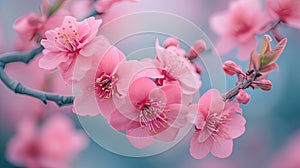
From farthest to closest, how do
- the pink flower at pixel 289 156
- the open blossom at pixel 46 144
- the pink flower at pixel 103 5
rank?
the pink flower at pixel 289 156 < the open blossom at pixel 46 144 < the pink flower at pixel 103 5

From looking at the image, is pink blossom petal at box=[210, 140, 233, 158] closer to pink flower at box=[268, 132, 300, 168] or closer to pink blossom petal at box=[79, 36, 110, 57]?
pink blossom petal at box=[79, 36, 110, 57]

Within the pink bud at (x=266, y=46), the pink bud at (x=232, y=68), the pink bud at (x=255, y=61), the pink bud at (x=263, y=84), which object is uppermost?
the pink bud at (x=266, y=46)

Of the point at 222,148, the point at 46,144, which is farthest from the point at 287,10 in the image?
the point at 46,144

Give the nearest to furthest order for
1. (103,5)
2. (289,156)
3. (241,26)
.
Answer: (103,5) < (241,26) < (289,156)

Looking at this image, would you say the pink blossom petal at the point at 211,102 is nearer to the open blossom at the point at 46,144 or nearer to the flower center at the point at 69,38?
the flower center at the point at 69,38

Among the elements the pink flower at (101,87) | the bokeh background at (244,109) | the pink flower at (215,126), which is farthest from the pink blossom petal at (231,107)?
the bokeh background at (244,109)

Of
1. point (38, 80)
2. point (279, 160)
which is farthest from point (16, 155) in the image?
point (279, 160)

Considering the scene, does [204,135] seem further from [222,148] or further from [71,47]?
[71,47]

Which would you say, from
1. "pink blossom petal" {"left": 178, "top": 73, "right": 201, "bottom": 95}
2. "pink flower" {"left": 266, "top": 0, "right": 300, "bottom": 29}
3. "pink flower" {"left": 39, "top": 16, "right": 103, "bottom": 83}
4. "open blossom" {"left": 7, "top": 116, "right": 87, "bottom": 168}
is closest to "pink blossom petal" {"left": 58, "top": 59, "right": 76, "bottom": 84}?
"pink flower" {"left": 39, "top": 16, "right": 103, "bottom": 83}
